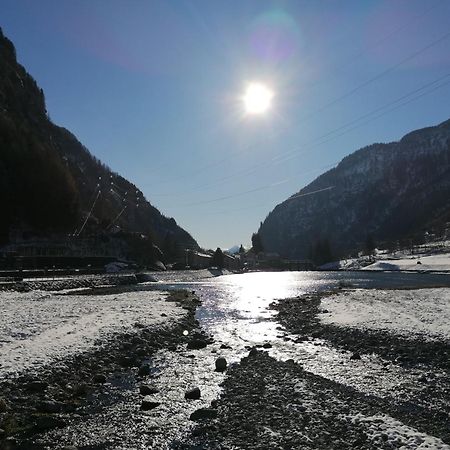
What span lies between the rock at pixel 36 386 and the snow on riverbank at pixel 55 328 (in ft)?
3.87

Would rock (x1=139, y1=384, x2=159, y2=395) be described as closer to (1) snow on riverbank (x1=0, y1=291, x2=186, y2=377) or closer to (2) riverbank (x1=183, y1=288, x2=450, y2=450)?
(2) riverbank (x1=183, y1=288, x2=450, y2=450)

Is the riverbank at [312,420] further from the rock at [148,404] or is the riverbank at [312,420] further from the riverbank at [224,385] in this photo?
the rock at [148,404]

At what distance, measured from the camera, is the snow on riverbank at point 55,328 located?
17.2m

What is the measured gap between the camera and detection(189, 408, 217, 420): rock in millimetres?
12984

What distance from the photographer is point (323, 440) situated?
11234 mm

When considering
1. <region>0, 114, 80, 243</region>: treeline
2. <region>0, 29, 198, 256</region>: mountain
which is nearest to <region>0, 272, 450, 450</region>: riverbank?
<region>0, 114, 80, 243</region>: treeline

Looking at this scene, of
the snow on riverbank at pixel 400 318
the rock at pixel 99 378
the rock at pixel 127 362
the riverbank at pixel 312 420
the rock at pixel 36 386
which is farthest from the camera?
the snow on riverbank at pixel 400 318

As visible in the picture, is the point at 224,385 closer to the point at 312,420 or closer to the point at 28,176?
the point at 312,420

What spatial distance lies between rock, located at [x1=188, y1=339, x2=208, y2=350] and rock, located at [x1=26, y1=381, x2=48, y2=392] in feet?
32.8

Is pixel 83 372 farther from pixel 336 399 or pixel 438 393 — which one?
pixel 438 393

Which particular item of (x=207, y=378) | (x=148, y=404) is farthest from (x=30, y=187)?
(x=148, y=404)

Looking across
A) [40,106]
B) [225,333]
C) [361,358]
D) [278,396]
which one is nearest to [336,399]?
[278,396]

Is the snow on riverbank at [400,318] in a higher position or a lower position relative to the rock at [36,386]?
lower

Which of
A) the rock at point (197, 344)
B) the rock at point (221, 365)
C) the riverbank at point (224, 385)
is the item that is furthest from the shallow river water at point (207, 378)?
the rock at point (197, 344)
